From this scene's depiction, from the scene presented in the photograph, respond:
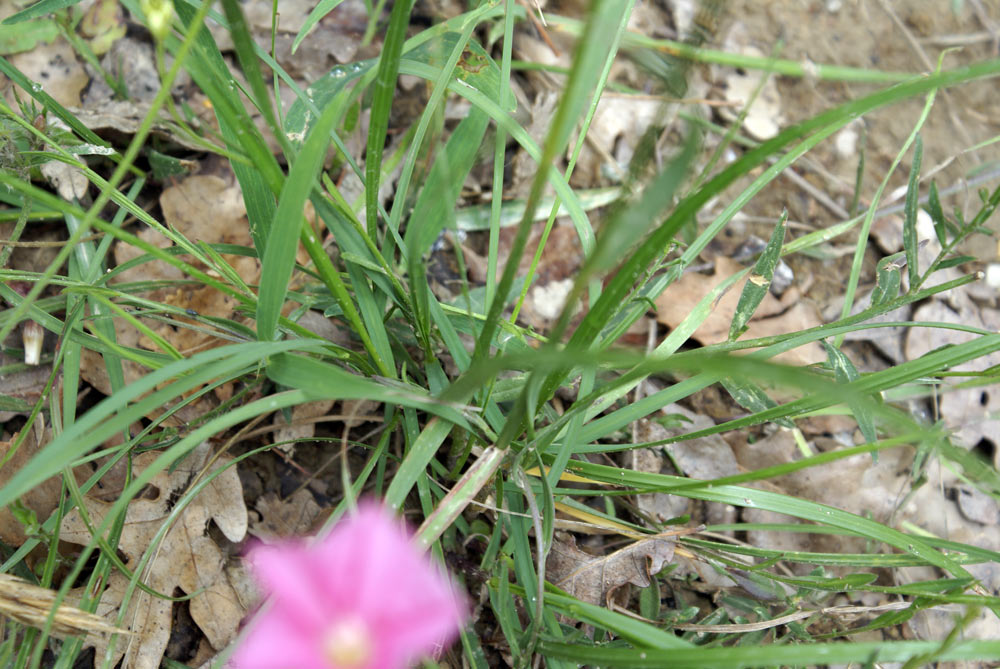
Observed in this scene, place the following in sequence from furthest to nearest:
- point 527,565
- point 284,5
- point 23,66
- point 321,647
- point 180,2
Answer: point 284,5 → point 23,66 → point 527,565 → point 180,2 → point 321,647

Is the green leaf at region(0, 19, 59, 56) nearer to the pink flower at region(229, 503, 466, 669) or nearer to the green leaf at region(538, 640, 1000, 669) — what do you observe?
the pink flower at region(229, 503, 466, 669)

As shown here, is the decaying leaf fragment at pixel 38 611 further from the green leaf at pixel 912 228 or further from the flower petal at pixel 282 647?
the green leaf at pixel 912 228

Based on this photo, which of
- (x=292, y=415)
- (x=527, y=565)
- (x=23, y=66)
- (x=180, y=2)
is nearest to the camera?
(x=180, y=2)

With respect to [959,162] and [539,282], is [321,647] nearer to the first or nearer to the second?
[539,282]

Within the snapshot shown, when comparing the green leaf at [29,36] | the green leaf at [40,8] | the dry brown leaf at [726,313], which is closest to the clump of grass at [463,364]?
the green leaf at [40,8]

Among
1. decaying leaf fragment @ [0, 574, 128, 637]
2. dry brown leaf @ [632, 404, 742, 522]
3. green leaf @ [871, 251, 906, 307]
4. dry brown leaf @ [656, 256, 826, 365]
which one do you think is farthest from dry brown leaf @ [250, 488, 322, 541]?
green leaf @ [871, 251, 906, 307]

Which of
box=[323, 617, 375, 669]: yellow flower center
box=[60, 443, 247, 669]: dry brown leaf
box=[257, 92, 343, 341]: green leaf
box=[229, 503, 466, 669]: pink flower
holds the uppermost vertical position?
box=[257, 92, 343, 341]: green leaf

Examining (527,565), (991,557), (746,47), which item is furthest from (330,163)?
(991,557)
